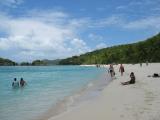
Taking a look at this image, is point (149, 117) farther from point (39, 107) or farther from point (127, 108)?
point (39, 107)

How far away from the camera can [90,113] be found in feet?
47.3

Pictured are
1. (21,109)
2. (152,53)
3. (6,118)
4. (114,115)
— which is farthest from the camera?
(152,53)

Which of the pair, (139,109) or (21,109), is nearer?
(139,109)

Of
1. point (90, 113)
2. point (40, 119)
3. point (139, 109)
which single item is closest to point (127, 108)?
point (139, 109)

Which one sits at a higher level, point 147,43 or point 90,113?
point 147,43

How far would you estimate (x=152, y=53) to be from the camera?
14400 centimetres

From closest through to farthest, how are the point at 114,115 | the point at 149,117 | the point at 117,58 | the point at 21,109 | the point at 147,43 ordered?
the point at 149,117 → the point at 114,115 → the point at 21,109 → the point at 147,43 → the point at 117,58

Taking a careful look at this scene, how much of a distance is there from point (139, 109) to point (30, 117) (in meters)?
5.55

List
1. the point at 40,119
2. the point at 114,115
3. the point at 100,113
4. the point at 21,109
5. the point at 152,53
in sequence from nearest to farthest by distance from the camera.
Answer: the point at 114,115 < the point at 100,113 < the point at 40,119 < the point at 21,109 < the point at 152,53

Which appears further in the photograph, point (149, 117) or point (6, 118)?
point (6, 118)

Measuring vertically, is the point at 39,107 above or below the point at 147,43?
below

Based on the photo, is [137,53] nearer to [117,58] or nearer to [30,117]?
[117,58]

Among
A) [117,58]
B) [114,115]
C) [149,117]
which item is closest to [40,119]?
[114,115]

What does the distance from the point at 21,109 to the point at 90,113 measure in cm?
618
